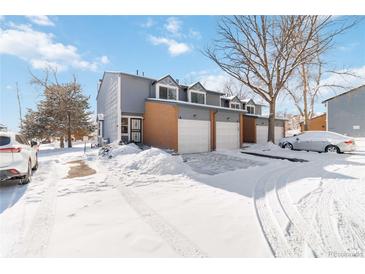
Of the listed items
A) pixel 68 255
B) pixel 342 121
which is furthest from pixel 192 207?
pixel 342 121

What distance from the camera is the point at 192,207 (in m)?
3.71

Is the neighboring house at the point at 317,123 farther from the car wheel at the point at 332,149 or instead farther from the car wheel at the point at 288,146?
the car wheel at the point at 332,149

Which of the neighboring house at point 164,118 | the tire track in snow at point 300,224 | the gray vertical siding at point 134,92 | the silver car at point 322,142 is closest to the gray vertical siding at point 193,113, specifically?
the neighboring house at point 164,118

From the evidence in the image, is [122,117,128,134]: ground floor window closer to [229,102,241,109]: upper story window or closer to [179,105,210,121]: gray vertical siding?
[179,105,210,121]: gray vertical siding

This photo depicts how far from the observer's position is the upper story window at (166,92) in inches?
587

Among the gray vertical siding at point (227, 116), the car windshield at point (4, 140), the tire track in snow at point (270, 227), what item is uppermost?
the gray vertical siding at point (227, 116)

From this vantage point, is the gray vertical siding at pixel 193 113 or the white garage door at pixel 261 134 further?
the white garage door at pixel 261 134

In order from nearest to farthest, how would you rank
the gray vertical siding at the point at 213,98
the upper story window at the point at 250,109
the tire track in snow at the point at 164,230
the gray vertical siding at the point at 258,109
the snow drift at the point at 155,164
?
the tire track in snow at the point at 164,230, the snow drift at the point at 155,164, the gray vertical siding at the point at 213,98, the upper story window at the point at 250,109, the gray vertical siding at the point at 258,109

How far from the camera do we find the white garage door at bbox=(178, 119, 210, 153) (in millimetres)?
12062

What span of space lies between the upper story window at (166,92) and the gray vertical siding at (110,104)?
314cm

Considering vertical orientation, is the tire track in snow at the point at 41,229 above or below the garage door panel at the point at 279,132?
below
